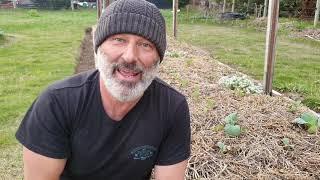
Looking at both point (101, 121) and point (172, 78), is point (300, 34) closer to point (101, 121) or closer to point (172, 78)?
point (172, 78)

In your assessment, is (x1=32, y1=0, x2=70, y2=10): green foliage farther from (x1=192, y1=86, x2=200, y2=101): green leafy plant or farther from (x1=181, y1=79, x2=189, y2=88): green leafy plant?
(x1=192, y1=86, x2=200, y2=101): green leafy plant

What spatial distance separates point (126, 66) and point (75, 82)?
263 mm

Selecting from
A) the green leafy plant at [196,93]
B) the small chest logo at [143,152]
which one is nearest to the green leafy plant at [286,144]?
the green leafy plant at [196,93]

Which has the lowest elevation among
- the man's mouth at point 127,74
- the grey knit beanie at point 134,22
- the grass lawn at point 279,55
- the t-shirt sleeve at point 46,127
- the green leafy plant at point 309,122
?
the grass lawn at point 279,55

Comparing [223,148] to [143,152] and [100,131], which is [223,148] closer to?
[143,152]

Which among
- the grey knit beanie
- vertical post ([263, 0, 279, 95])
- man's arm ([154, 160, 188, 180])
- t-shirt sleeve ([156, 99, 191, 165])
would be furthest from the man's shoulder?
vertical post ([263, 0, 279, 95])

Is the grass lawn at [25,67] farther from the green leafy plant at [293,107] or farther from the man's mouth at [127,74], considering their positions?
the green leafy plant at [293,107]

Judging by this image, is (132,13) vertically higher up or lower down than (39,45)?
higher up

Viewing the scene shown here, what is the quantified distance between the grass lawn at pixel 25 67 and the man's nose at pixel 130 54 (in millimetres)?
2707

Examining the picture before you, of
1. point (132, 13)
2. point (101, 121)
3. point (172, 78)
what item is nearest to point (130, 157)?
point (101, 121)

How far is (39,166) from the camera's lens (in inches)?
90.4

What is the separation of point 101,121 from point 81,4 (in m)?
38.1

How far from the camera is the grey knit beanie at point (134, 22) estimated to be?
231cm

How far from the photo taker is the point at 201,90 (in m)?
6.36
